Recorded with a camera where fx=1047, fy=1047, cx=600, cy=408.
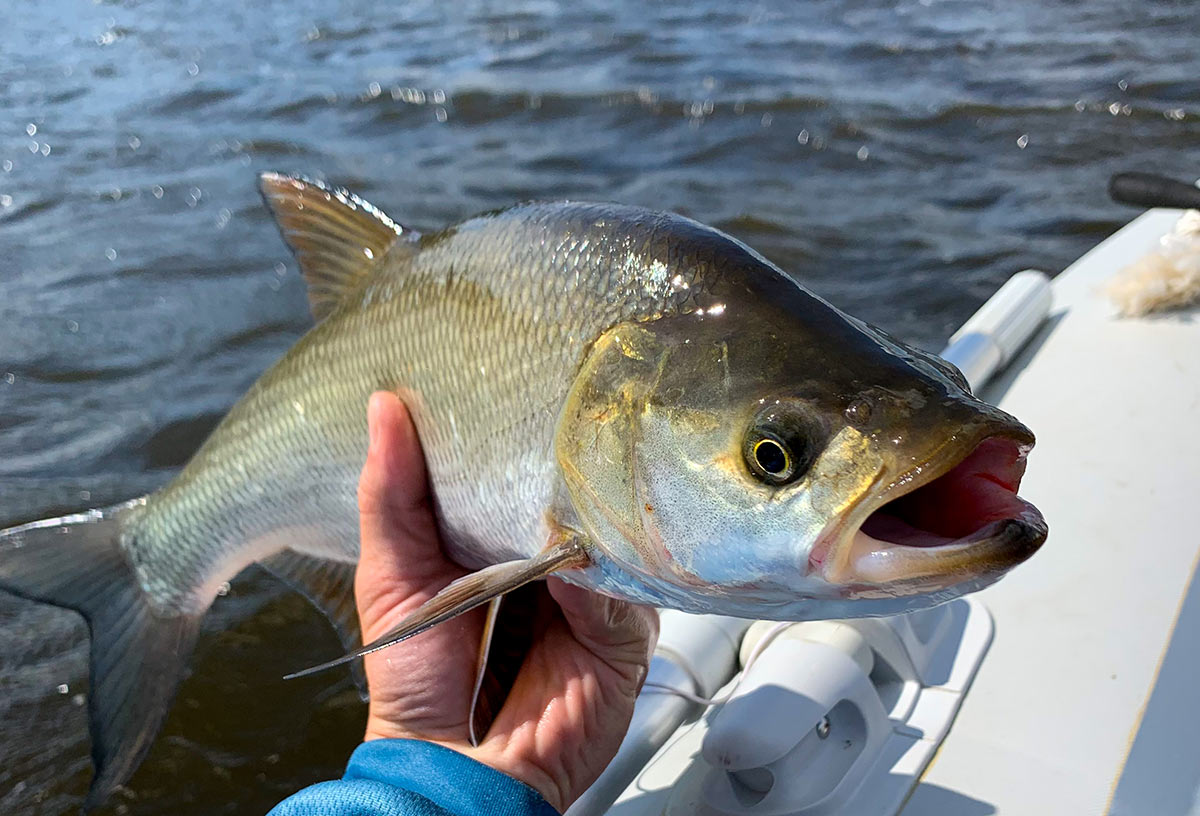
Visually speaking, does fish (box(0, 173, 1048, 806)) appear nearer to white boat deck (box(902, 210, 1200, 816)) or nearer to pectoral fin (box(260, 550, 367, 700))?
pectoral fin (box(260, 550, 367, 700))

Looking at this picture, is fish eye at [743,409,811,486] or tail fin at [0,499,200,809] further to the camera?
tail fin at [0,499,200,809]

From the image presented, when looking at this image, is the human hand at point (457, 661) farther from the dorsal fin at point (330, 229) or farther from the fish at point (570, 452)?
the dorsal fin at point (330, 229)

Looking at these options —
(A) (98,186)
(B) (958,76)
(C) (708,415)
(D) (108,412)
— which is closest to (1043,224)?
(B) (958,76)

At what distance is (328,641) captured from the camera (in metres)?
4.25

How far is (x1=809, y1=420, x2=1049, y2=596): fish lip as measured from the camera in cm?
125

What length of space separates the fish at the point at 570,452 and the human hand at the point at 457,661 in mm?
71

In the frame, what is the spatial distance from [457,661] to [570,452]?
686 millimetres

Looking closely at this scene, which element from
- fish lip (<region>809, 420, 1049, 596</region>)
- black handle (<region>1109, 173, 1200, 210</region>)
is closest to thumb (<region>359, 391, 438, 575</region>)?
fish lip (<region>809, 420, 1049, 596</region>)

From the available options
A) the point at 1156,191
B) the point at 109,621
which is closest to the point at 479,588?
Answer: the point at 109,621

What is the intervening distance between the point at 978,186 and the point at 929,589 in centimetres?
735

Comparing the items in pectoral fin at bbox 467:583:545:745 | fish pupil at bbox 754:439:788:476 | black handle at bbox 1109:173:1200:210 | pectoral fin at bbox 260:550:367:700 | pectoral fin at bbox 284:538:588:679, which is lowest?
pectoral fin at bbox 260:550:367:700

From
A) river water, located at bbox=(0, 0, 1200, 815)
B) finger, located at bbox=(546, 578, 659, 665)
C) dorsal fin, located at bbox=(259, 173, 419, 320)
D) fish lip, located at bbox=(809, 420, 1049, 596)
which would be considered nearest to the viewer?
fish lip, located at bbox=(809, 420, 1049, 596)

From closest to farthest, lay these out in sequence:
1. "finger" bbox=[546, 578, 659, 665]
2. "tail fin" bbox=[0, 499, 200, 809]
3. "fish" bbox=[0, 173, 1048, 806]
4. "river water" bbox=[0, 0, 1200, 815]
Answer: "fish" bbox=[0, 173, 1048, 806] < "finger" bbox=[546, 578, 659, 665] < "tail fin" bbox=[0, 499, 200, 809] < "river water" bbox=[0, 0, 1200, 815]

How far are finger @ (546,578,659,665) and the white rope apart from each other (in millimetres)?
203
